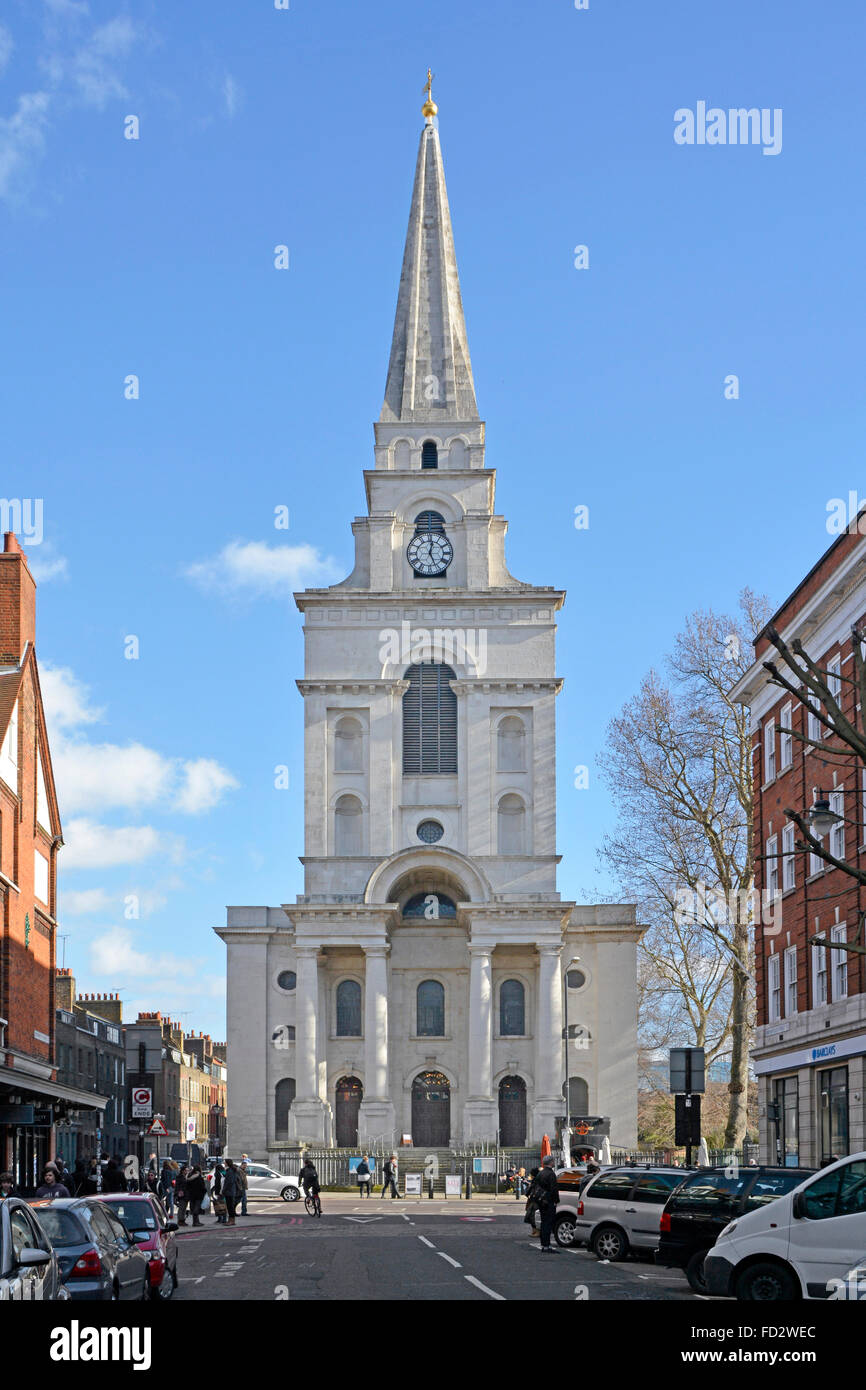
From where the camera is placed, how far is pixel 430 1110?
7100cm

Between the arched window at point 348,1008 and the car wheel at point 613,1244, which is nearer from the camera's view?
the car wheel at point 613,1244

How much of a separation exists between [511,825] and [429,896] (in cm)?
462

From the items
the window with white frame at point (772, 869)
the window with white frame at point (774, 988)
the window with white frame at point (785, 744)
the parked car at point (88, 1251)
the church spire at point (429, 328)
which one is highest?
the church spire at point (429, 328)

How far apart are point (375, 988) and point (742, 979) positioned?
22.1m

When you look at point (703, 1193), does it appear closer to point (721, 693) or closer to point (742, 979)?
point (742, 979)

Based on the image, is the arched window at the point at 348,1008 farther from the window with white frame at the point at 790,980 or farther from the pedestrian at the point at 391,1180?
the window with white frame at the point at 790,980

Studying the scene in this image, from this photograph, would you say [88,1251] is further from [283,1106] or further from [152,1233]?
[283,1106]

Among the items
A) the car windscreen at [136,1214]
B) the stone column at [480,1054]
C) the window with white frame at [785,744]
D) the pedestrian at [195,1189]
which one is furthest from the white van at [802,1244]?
the stone column at [480,1054]

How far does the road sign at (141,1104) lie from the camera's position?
1285 inches

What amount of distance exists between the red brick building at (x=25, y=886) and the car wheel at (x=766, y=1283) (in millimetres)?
25617

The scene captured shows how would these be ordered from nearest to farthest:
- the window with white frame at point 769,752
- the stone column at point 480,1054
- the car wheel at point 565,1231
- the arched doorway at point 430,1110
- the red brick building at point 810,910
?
the car wheel at point 565,1231
the red brick building at point 810,910
the window with white frame at point 769,752
the stone column at point 480,1054
the arched doorway at point 430,1110

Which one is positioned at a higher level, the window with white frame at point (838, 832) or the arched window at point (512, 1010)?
the window with white frame at point (838, 832)
